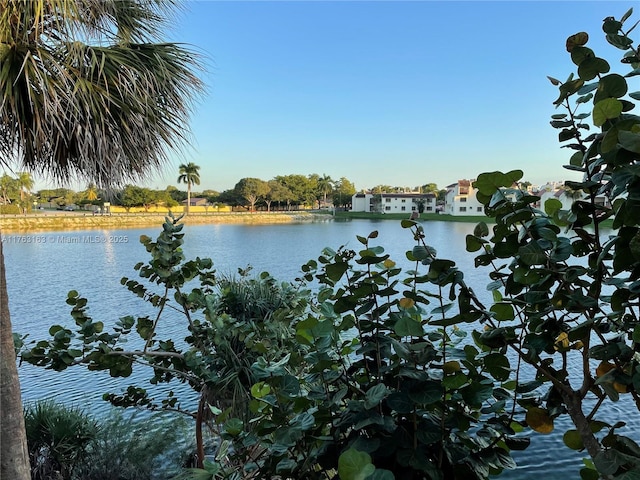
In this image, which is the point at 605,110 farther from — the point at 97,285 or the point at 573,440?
the point at 97,285

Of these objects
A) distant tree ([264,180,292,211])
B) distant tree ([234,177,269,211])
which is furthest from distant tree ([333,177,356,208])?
distant tree ([234,177,269,211])

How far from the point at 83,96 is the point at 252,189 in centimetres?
5273

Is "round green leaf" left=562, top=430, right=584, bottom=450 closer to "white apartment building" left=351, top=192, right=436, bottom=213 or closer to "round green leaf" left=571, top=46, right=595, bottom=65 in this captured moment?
"round green leaf" left=571, top=46, right=595, bottom=65

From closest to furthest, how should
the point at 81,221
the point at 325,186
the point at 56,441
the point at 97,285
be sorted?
the point at 56,441, the point at 97,285, the point at 81,221, the point at 325,186

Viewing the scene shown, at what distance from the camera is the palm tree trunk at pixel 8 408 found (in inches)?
65.0

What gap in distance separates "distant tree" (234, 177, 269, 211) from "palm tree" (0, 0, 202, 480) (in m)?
52.1

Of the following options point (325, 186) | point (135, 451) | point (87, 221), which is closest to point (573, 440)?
point (135, 451)

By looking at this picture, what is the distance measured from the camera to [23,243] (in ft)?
70.1

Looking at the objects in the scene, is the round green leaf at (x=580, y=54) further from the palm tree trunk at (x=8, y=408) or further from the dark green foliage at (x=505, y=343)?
the palm tree trunk at (x=8, y=408)

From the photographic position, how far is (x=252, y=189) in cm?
5356

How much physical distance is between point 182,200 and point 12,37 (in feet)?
202

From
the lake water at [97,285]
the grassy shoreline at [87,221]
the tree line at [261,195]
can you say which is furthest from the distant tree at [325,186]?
the lake water at [97,285]

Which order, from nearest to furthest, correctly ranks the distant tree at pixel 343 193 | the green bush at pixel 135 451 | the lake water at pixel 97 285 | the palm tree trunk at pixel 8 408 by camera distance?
the palm tree trunk at pixel 8 408 → the green bush at pixel 135 451 → the lake water at pixel 97 285 → the distant tree at pixel 343 193

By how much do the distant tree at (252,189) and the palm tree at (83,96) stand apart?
2052 inches
